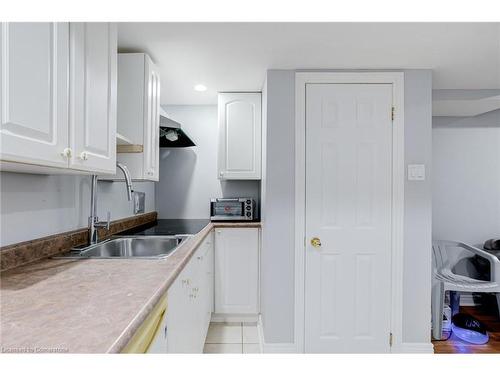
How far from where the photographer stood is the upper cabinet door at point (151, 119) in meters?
1.83

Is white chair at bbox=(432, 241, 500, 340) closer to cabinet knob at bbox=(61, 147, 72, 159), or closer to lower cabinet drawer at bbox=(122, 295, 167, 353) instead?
lower cabinet drawer at bbox=(122, 295, 167, 353)

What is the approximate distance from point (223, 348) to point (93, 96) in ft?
6.51

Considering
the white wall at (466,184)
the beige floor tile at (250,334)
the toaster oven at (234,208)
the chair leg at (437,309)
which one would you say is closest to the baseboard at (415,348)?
the chair leg at (437,309)

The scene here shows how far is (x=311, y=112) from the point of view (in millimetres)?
2074

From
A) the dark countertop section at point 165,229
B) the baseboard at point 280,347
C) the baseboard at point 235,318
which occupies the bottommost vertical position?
the baseboard at point 235,318

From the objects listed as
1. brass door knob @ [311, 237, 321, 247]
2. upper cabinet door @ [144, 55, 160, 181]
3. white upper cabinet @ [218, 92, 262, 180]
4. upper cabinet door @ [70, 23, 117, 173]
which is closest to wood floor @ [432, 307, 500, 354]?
brass door knob @ [311, 237, 321, 247]

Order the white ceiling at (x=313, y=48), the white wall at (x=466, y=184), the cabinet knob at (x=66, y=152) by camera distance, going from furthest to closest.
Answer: the white wall at (x=466, y=184) < the white ceiling at (x=313, y=48) < the cabinet knob at (x=66, y=152)

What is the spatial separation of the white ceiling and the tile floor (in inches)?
84.5

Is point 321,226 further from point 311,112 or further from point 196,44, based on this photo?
point 196,44

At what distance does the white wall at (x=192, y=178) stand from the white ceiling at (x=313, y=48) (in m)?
0.90

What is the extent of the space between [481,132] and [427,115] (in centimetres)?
155

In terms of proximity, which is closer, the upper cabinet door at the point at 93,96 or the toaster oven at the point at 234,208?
the upper cabinet door at the point at 93,96

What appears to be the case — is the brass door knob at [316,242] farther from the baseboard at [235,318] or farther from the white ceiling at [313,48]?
the white ceiling at [313,48]
